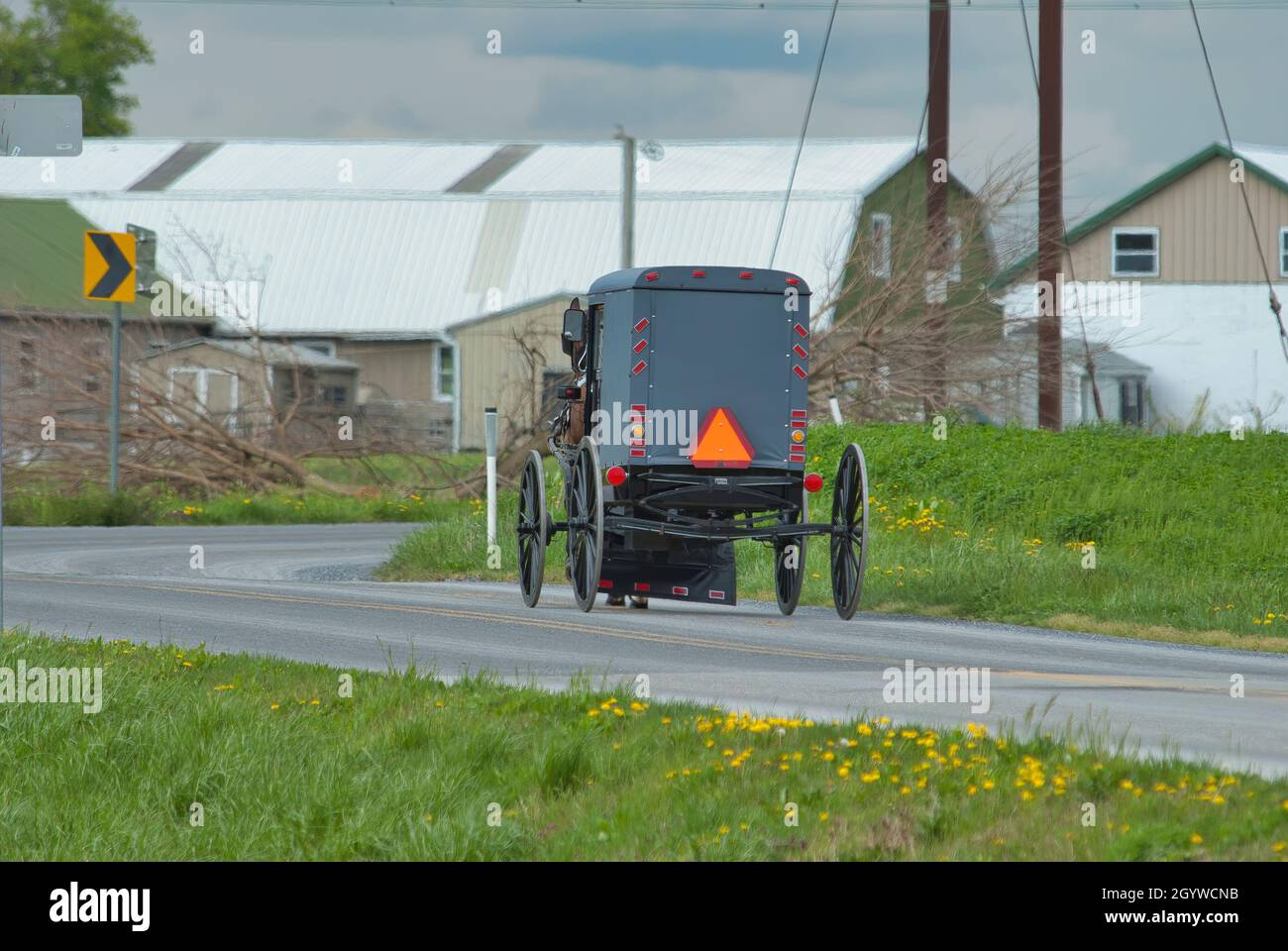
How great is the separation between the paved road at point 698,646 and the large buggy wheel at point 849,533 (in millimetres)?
280

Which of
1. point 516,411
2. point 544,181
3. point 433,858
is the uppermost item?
point 544,181

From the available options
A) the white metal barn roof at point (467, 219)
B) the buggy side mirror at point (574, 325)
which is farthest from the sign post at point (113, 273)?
the white metal barn roof at point (467, 219)

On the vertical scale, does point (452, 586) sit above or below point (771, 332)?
below

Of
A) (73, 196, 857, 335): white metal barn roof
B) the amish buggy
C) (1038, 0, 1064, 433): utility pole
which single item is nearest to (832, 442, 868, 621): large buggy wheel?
the amish buggy

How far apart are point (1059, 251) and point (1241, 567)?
325 inches

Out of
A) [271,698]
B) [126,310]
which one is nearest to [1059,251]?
[271,698]

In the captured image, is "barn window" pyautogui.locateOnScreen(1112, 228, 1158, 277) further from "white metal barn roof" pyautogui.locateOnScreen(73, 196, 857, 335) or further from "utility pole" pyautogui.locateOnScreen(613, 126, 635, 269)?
"utility pole" pyautogui.locateOnScreen(613, 126, 635, 269)

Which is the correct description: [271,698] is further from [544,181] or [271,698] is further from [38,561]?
[544,181]

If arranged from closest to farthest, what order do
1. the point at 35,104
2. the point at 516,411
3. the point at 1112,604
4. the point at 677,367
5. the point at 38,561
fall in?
the point at 35,104 → the point at 677,367 → the point at 1112,604 → the point at 38,561 → the point at 516,411

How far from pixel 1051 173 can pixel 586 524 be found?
13.3m

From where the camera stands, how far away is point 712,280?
1478 cm

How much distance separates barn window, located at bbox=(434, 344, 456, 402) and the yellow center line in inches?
1221

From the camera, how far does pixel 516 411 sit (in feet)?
97.5

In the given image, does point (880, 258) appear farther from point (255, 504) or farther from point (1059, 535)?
point (255, 504)
